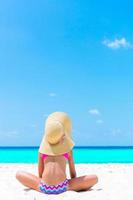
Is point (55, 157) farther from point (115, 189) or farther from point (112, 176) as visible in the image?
point (112, 176)

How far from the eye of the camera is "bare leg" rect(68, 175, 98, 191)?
6.29 meters

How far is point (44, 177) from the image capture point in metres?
6.09

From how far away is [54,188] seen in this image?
6031 millimetres

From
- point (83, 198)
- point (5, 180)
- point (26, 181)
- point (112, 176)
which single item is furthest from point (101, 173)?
point (83, 198)

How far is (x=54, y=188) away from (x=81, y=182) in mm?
486

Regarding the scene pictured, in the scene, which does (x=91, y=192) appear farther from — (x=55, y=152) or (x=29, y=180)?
(x=29, y=180)

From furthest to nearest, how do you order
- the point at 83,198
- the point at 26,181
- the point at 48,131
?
the point at 26,181, the point at 48,131, the point at 83,198

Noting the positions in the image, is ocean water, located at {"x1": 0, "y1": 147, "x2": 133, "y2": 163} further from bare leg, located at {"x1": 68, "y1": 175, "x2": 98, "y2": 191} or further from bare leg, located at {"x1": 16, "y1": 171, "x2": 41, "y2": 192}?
bare leg, located at {"x1": 68, "y1": 175, "x2": 98, "y2": 191}

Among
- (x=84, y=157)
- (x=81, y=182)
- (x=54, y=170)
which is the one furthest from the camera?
(x=84, y=157)

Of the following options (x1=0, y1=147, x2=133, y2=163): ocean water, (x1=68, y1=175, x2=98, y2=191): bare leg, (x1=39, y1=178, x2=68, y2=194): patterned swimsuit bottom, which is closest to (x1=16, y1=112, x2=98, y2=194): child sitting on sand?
(x1=39, y1=178, x2=68, y2=194): patterned swimsuit bottom

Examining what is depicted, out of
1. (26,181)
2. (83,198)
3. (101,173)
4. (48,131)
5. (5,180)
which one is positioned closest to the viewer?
(83,198)

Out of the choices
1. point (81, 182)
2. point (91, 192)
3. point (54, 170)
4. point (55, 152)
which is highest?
point (55, 152)

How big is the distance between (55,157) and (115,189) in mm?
1202

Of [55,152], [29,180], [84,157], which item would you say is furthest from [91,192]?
[84,157]
